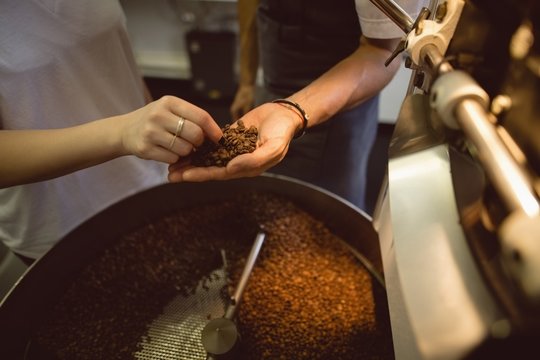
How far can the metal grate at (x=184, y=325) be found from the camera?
732 mm

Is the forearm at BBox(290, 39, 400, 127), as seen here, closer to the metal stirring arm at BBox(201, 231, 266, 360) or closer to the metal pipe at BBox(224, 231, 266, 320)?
the metal pipe at BBox(224, 231, 266, 320)

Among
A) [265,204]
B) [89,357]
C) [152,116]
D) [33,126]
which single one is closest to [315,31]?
[265,204]

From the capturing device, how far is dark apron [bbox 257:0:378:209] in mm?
1051

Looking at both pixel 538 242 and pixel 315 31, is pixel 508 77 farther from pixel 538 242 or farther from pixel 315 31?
pixel 315 31

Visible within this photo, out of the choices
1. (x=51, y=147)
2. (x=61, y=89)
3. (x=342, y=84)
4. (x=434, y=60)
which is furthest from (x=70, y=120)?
(x=434, y=60)

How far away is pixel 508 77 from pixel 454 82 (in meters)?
0.07

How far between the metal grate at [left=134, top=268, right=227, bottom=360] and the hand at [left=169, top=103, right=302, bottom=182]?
32 centimetres

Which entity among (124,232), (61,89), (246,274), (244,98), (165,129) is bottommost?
(124,232)

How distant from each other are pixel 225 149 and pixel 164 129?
0.53 feet

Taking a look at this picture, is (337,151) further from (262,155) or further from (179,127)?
(179,127)

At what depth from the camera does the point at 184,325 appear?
30.8 inches

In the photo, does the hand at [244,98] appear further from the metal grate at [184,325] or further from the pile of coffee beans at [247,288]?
the metal grate at [184,325]

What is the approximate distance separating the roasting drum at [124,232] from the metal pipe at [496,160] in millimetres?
581

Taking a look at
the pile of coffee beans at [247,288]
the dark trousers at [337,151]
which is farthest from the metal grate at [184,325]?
the dark trousers at [337,151]
